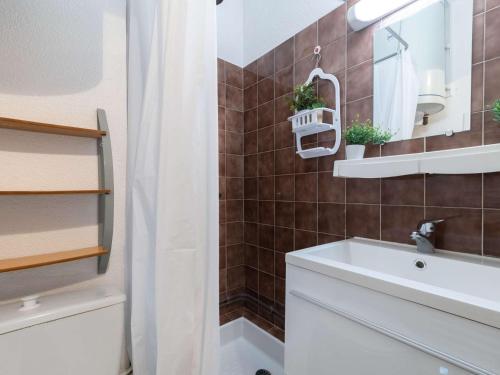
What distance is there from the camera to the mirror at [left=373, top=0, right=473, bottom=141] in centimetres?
95

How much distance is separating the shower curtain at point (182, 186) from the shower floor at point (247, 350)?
2.90 ft

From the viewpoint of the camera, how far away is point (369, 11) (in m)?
1.18

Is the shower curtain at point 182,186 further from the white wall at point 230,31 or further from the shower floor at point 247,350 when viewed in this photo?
the white wall at point 230,31

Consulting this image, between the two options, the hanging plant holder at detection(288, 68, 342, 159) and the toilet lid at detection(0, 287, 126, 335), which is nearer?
the toilet lid at detection(0, 287, 126, 335)

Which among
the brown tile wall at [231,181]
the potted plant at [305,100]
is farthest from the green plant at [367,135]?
the brown tile wall at [231,181]

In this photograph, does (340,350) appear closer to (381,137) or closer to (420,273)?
(420,273)

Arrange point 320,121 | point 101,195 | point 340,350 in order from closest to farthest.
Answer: point 340,350 → point 101,195 → point 320,121

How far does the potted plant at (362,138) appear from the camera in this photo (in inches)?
44.9

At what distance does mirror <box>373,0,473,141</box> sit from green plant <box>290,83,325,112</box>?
0.31 meters

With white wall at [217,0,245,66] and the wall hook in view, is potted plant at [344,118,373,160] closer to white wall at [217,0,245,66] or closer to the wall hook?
the wall hook

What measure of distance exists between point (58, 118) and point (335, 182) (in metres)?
1.33

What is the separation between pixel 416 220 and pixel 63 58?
5.34 feet

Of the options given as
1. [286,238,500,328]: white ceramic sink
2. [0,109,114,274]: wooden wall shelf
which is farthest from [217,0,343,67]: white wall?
[286,238,500,328]: white ceramic sink

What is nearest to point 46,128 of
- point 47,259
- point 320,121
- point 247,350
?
point 47,259
